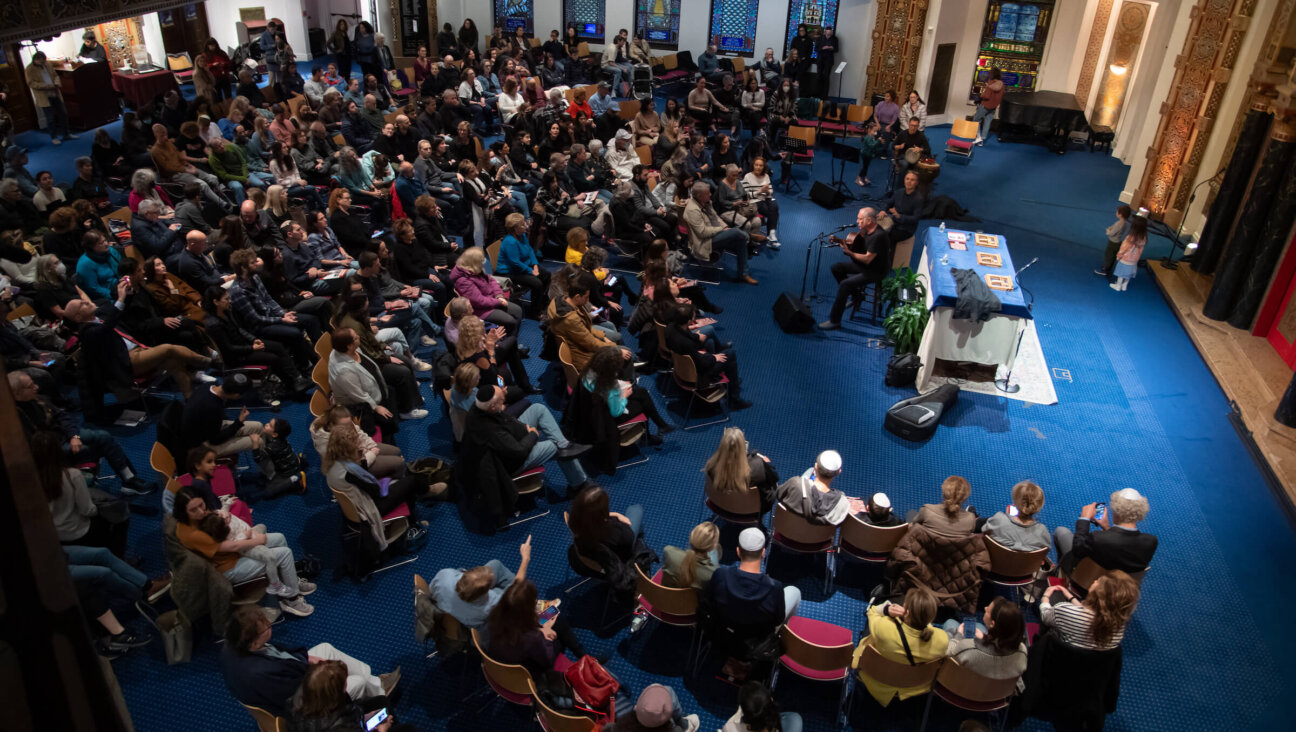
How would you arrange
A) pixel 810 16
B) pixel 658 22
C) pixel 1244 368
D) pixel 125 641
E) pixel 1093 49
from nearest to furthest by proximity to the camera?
1. pixel 125 641
2. pixel 1244 368
3. pixel 1093 49
4. pixel 810 16
5. pixel 658 22

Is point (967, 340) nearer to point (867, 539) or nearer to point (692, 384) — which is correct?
point (692, 384)

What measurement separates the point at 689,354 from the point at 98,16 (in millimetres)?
4689

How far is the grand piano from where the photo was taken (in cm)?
1639

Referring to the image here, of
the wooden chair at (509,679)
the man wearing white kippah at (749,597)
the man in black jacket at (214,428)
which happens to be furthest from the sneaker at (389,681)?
the man in black jacket at (214,428)

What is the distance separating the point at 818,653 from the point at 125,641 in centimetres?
412

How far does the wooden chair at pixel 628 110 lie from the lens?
48.7 ft

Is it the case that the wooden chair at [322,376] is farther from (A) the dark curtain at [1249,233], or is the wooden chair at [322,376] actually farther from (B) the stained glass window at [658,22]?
(B) the stained glass window at [658,22]

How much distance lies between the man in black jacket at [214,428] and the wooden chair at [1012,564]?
16.8 feet

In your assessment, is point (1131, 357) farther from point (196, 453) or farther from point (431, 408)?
point (196, 453)

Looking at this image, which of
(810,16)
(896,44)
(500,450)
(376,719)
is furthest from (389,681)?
(810,16)

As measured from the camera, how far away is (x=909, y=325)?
8344mm

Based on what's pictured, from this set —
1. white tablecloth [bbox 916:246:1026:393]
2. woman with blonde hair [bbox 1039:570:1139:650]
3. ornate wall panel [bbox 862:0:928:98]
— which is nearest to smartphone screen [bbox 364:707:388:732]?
woman with blonde hair [bbox 1039:570:1139:650]

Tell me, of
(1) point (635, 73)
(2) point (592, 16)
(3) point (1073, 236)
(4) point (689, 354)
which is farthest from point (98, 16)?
(2) point (592, 16)

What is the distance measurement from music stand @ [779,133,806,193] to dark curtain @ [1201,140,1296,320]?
5939 millimetres
